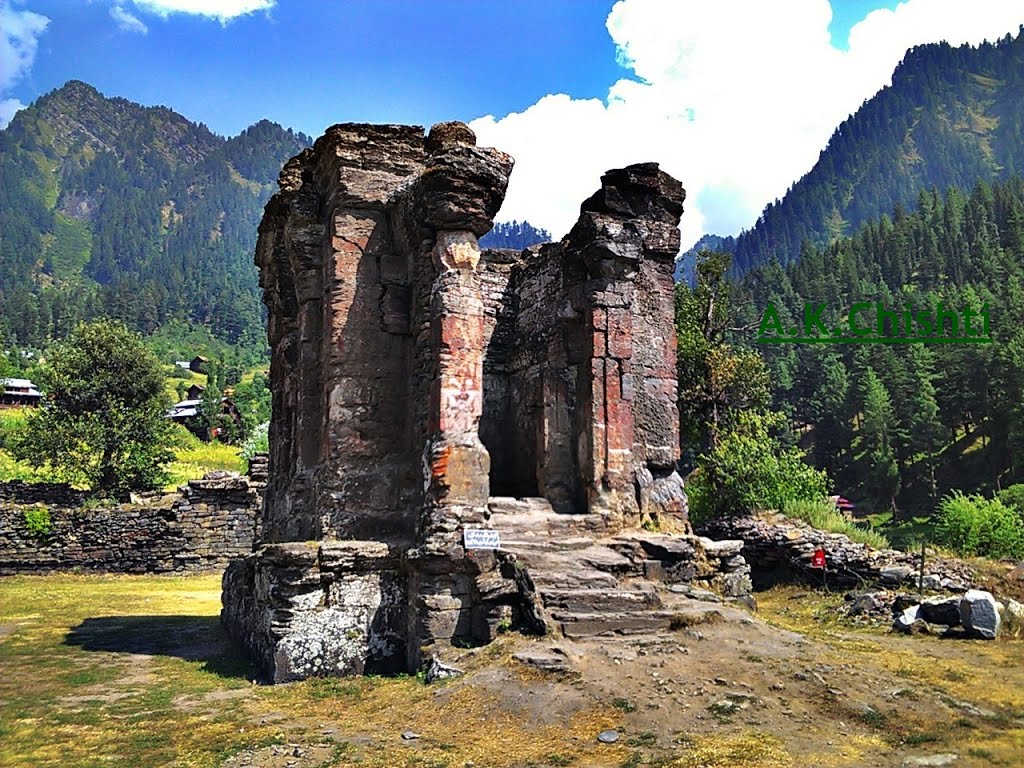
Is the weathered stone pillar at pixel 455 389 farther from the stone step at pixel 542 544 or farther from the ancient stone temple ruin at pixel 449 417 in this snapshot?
the stone step at pixel 542 544

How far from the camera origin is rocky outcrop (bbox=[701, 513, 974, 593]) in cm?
1468

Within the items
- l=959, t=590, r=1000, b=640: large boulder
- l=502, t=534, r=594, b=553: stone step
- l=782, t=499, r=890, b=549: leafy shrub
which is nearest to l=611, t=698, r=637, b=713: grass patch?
l=502, t=534, r=594, b=553: stone step

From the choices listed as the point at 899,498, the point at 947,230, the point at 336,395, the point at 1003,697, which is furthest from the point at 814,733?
the point at 947,230

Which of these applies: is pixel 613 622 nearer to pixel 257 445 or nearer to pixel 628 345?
pixel 628 345

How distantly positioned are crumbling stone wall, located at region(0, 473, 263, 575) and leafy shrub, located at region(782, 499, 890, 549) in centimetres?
1535

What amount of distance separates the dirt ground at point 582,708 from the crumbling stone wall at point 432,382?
1097 millimetres

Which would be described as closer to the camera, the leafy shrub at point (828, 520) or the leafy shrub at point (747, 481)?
the leafy shrub at point (828, 520)

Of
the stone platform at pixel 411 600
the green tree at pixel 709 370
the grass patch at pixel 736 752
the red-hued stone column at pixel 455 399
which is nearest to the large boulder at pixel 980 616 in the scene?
the stone platform at pixel 411 600

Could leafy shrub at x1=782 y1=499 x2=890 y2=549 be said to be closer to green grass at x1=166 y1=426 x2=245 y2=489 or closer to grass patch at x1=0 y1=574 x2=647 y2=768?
grass patch at x1=0 y1=574 x2=647 y2=768

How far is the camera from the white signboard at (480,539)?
988 cm

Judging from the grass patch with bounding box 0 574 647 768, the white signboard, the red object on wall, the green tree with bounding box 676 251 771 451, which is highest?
the green tree with bounding box 676 251 771 451

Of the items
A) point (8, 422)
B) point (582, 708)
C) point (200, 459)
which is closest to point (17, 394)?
point (8, 422)

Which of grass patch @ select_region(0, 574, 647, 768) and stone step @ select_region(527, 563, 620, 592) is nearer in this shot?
grass patch @ select_region(0, 574, 647, 768)

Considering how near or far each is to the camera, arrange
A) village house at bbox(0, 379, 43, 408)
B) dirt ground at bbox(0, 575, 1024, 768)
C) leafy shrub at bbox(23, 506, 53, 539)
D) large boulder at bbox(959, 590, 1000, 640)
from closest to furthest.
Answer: dirt ground at bbox(0, 575, 1024, 768) → large boulder at bbox(959, 590, 1000, 640) → leafy shrub at bbox(23, 506, 53, 539) → village house at bbox(0, 379, 43, 408)
